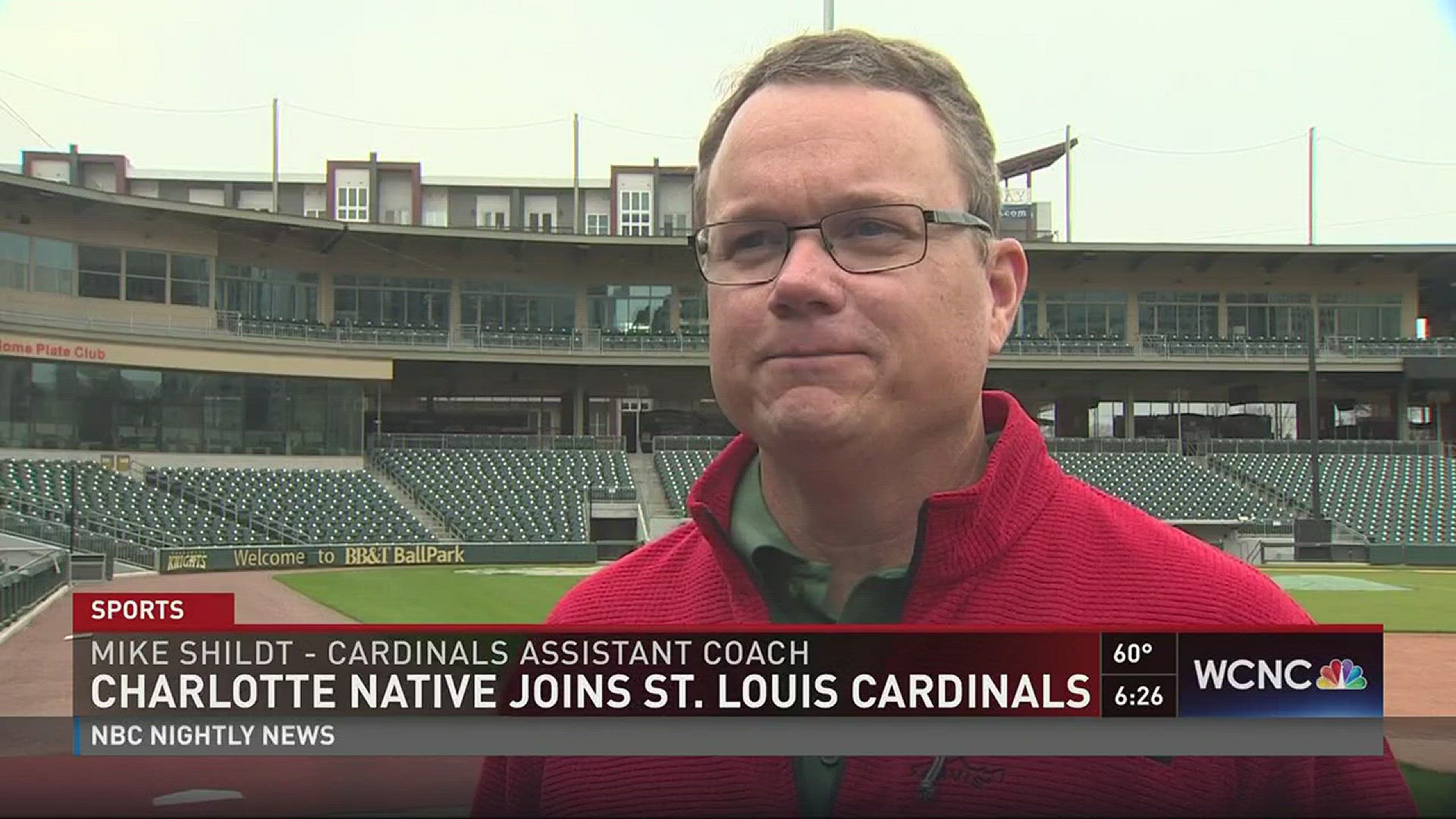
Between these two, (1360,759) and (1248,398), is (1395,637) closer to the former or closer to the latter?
(1360,759)

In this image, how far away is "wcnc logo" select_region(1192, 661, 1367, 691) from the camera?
2365mm

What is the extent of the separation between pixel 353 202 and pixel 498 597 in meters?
38.3

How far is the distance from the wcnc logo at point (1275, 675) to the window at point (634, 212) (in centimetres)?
5147

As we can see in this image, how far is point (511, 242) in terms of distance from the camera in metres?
41.2

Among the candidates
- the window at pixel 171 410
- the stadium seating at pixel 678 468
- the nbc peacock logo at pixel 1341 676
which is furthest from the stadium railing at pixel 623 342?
the nbc peacock logo at pixel 1341 676

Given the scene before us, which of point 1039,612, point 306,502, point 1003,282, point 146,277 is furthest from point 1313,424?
point 146,277

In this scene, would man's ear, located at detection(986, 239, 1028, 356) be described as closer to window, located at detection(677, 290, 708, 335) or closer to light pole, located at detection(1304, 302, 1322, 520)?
light pole, located at detection(1304, 302, 1322, 520)

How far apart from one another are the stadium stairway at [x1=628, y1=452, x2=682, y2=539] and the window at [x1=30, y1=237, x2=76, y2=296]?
62.3ft

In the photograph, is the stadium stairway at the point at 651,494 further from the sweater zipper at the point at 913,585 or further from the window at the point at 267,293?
the sweater zipper at the point at 913,585

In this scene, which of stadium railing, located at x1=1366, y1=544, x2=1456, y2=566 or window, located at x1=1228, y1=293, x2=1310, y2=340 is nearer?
stadium railing, located at x1=1366, y1=544, x2=1456, y2=566

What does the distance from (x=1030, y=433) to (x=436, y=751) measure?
1.56 m

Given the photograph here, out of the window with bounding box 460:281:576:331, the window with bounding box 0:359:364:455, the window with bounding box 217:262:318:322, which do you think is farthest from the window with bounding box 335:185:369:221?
the window with bounding box 0:359:364:455

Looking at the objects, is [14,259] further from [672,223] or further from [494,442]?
[672,223]

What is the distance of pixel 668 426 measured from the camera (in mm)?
41500
